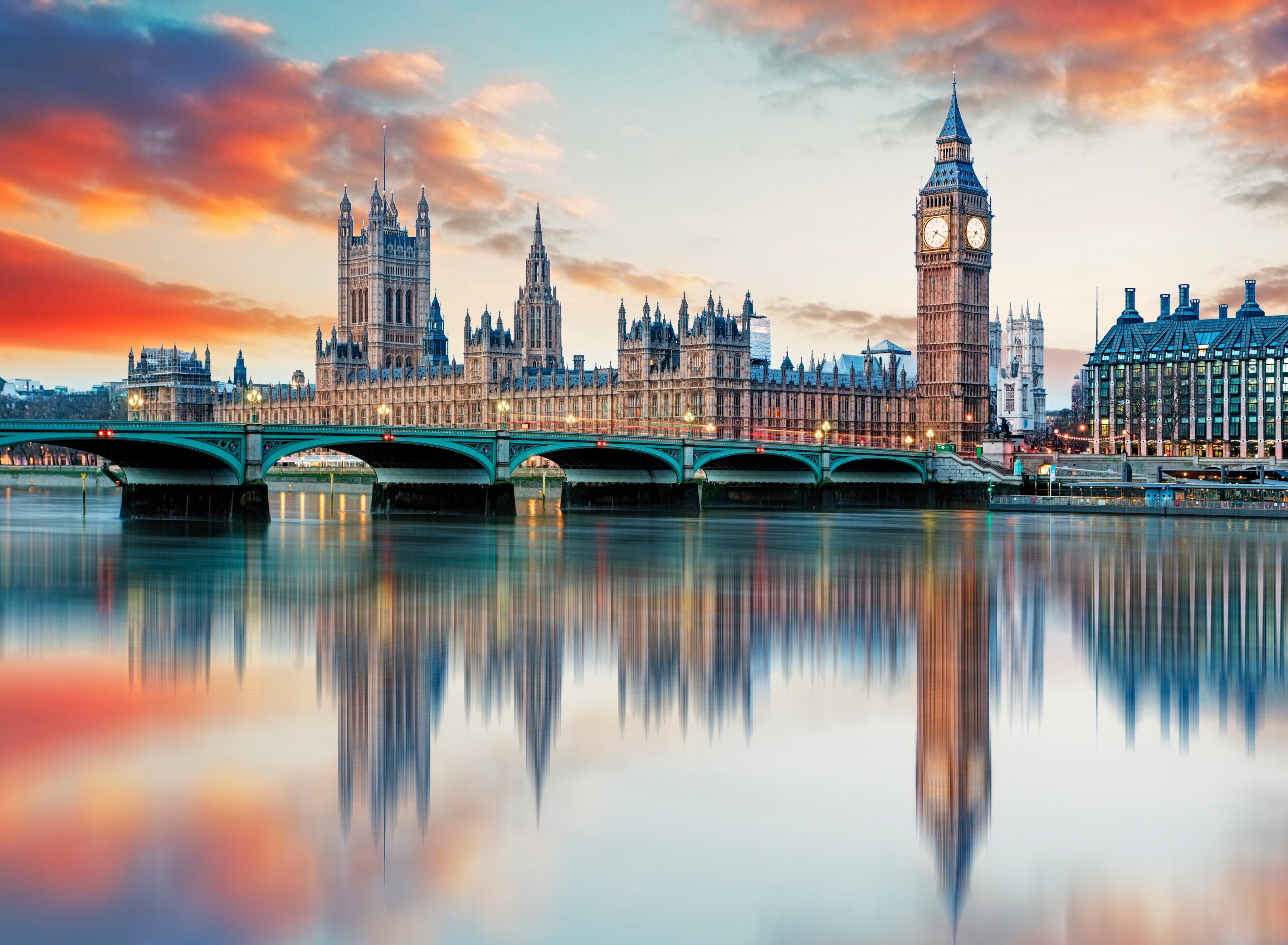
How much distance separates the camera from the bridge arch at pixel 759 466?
7288 centimetres

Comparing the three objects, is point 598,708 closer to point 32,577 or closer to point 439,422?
point 32,577

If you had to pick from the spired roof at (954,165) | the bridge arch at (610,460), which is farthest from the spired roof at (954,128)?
the bridge arch at (610,460)

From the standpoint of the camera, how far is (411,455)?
60.1 metres

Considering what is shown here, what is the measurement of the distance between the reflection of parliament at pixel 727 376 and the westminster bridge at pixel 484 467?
13.7 metres

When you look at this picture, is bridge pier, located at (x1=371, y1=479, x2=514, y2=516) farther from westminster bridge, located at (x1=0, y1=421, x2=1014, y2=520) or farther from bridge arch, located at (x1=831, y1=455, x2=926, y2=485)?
bridge arch, located at (x1=831, y1=455, x2=926, y2=485)

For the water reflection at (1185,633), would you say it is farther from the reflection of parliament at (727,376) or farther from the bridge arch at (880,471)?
the reflection of parliament at (727,376)

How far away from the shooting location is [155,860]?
846 centimetres

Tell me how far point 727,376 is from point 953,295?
22.3 m

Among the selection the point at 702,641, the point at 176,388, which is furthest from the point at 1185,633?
the point at 176,388

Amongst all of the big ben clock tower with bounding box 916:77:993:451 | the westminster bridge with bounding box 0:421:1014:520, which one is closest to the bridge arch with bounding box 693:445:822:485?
the westminster bridge with bounding box 0:421:1014:520

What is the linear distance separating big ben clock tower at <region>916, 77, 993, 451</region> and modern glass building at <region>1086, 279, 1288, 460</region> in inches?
803

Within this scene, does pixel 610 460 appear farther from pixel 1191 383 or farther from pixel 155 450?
pixel 1191 383

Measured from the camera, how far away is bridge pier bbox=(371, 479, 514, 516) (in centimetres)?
5981

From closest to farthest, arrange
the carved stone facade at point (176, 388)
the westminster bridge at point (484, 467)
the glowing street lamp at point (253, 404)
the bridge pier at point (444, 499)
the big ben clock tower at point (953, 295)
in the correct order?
the westminster bridge at point (484, 467) < the bridge pier at point (444, 499) < the big ben clock tower at point (953, 295) < the glowing street lamp at point (253, 404) < the carved stone facade at point (176, 388)
